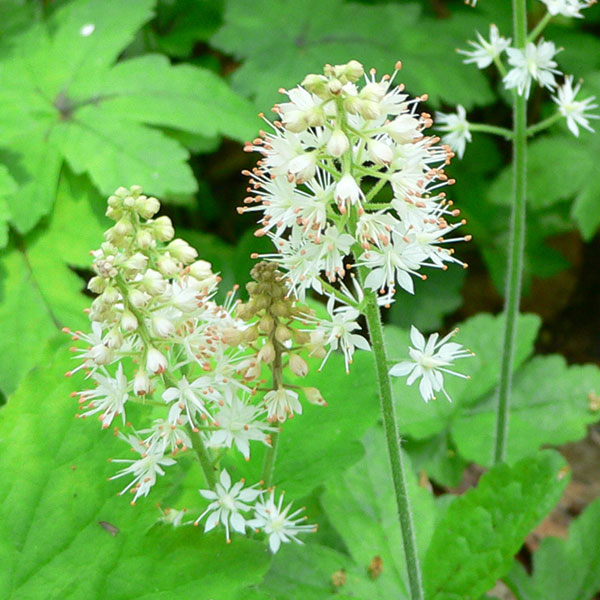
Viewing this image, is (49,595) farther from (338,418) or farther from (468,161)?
(468,161)

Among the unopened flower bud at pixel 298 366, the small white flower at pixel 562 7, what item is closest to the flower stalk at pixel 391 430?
the unopened flower bud at pixel 298 366

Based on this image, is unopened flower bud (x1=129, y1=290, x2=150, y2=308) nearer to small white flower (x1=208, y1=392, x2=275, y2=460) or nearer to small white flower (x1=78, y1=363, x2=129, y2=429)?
small white flower (x1=78, y1=363, x2=129, y2=429)

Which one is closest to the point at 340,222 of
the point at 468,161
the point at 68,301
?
the point at 68,301

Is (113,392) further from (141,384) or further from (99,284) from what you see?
(99,284)

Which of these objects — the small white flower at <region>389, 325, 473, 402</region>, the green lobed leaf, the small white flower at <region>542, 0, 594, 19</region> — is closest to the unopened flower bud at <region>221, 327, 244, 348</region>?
the small white flower at <region>389, 325, 473, 402</region>

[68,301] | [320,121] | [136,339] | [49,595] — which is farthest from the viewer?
[68,301]

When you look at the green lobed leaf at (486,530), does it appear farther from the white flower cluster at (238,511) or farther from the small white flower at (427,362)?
the small white flower at (427,362)

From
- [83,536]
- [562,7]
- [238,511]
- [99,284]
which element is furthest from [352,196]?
[562,7]
